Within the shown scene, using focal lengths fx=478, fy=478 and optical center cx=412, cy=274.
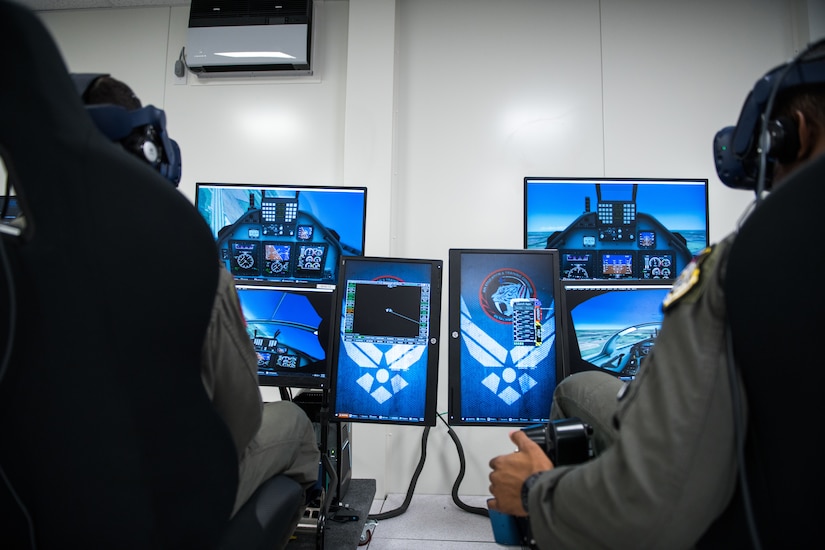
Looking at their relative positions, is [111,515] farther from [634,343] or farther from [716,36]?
[716,36]

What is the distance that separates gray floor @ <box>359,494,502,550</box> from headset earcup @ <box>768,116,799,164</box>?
186cm

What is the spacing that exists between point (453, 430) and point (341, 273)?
1.31 m

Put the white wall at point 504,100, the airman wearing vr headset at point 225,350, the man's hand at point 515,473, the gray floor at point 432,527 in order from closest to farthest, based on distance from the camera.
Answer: the airman wearing vr headset at point 225,350
the man's hand at point 515,473
the gray floor at point 432,527
the white wall at point 504,100

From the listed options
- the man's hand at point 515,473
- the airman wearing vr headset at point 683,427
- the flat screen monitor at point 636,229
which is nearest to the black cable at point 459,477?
the flat screen monitor at point 636,229

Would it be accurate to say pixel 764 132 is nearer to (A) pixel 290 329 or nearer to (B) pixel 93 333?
(B) pixel 93 333

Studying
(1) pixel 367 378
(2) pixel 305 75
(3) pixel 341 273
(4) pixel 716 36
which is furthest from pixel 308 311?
(4) pixel 716 36

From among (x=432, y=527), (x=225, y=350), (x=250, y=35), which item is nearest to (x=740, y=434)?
(x=225, y=350)

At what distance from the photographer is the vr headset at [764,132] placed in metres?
0.75

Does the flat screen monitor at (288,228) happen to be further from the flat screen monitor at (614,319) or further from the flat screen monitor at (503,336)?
the flat screen monitor at (614,319)

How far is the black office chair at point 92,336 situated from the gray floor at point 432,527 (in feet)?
4.89

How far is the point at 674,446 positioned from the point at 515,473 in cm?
37

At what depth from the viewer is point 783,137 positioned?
0.78 m

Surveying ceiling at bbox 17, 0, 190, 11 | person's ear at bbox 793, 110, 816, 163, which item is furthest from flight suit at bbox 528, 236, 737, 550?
ceiling at bbox 17, 0, 190, 11

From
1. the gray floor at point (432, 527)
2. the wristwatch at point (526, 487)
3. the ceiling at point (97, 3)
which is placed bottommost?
the gray floor at point (432, 527)
